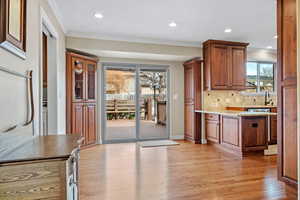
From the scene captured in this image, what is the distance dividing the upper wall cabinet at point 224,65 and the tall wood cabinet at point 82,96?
107 inches

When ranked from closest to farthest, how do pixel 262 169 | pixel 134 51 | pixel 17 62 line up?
pixel 17 62 < pixel 262 169 < pixel 134 51

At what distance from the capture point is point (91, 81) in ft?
16.0

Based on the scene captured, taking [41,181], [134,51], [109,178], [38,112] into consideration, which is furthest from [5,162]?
[134,51]

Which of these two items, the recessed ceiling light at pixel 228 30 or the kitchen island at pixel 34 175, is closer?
the kitchen island at pixel 34 175

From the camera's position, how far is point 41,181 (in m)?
0.99

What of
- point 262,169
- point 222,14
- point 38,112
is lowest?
point 262,169

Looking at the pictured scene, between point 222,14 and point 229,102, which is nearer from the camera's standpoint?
point 222,14

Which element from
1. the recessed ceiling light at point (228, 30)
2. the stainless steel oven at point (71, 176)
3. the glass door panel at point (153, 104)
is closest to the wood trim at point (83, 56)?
the glass door panel at point (153, 104)

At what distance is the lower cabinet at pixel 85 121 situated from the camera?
440 centimetres

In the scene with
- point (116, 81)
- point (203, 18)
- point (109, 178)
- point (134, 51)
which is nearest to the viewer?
point (109, 178)

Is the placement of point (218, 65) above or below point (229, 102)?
above

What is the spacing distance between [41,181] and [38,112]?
1.52m

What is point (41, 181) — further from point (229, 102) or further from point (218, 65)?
point (229, 102)

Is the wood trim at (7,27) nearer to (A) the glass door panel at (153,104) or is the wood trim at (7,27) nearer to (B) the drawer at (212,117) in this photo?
(A) the glass door panel at (153,104)
